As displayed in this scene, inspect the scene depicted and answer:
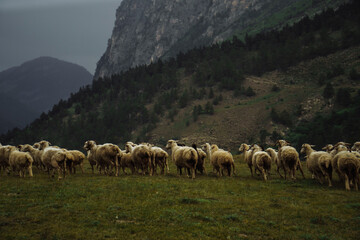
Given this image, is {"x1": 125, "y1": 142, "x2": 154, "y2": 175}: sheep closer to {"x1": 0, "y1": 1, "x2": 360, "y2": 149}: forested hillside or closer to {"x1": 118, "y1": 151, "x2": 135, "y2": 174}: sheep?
{"x1": 118, "y1": 151, "x2": 135, "y2": 174}: sheep

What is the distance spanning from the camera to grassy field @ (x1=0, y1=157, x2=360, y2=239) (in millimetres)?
8336

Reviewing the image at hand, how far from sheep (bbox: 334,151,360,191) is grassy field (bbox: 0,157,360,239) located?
129cm

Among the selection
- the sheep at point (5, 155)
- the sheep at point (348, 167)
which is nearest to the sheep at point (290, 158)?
the sheep at point (348, 167)

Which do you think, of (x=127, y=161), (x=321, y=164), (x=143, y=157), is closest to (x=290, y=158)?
(x=321, y=164)

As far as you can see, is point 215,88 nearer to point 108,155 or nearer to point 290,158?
point 290,158

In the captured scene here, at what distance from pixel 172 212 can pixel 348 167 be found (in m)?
11.3

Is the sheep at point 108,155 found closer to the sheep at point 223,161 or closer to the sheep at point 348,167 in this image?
the sheep at point 223,161

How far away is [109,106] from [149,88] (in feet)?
65.9

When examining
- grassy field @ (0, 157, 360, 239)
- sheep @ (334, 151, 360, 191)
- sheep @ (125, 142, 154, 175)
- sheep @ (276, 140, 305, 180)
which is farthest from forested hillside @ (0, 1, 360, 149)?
grassy field @ (0, 157, 360, 239)

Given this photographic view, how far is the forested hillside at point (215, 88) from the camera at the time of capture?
264 ft

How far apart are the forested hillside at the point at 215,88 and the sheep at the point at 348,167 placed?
186 ft

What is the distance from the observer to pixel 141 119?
343 feet

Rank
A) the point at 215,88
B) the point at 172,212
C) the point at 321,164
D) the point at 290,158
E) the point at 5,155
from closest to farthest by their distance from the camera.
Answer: the point at 172,212, the point at 321,164, the point at 290,158, the point at 5,155, the point at 215,88

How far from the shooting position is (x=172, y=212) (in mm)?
10086
